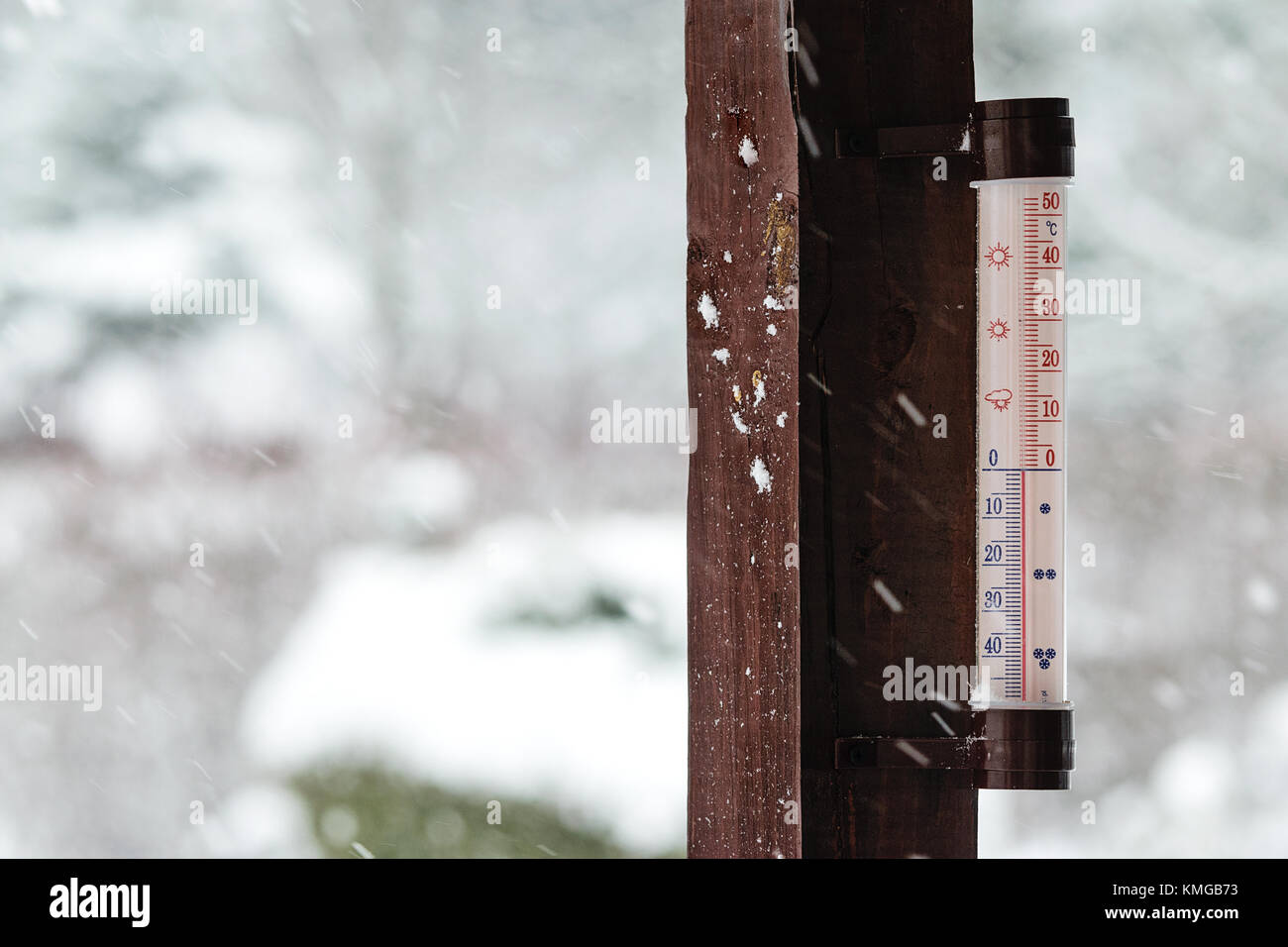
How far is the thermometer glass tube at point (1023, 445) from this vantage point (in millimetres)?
975

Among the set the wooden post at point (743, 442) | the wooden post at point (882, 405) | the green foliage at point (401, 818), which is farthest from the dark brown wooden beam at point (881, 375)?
the green foliage at point (401, 818)

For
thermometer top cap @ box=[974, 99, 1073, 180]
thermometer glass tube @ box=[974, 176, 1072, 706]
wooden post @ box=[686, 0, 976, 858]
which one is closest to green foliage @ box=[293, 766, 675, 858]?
wooden post @ box=[686, 0, 976, 858]

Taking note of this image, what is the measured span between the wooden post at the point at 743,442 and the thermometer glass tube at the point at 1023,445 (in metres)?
0.26

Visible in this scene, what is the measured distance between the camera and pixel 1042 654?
3.20 ft

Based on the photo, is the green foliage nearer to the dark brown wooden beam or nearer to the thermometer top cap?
the dark brown wooden beam

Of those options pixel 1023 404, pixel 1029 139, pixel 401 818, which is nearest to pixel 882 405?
pixel 1023 404

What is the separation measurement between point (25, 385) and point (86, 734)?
1.39 metres


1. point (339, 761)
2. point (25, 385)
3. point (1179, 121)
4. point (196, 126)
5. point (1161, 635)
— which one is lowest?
point (339, 761)

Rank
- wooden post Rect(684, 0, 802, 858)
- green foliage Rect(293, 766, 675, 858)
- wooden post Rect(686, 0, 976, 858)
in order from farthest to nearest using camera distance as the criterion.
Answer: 1. green foliage Rect(293, 766, 675, 858)
2. wooden post Rect(686, 0, 976, 858)
3. wooden post Rect(684, 0, 802, 858)

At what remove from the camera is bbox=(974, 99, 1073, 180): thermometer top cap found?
0.97 meters

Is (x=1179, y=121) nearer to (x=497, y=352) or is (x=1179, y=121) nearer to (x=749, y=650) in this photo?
(x=497, y=352)

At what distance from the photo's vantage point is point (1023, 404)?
38.5 inches

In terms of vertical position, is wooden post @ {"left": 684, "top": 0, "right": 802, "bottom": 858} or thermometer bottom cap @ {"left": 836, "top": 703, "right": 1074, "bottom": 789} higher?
wooden post @ {"left": 684, "top": 0, "right": 802, "bottom": 858}
